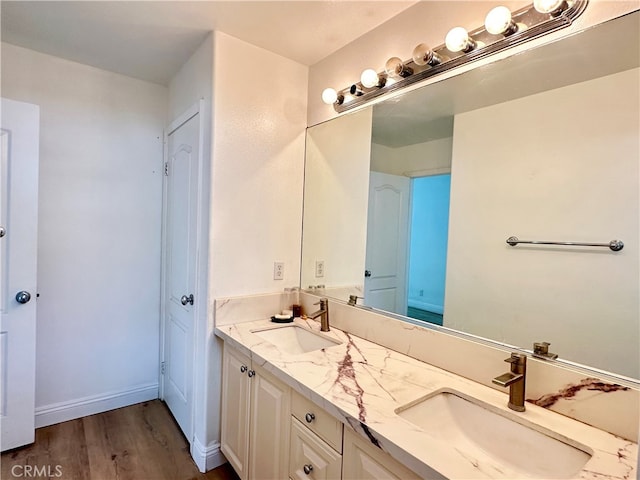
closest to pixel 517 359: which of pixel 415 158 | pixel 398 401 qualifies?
pixel 398 401

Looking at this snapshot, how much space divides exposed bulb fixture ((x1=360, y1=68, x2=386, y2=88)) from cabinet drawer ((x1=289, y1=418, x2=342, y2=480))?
150 cm

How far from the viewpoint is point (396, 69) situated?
1.54 m

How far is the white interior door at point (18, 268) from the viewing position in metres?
1.83

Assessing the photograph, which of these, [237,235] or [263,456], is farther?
[237,235]

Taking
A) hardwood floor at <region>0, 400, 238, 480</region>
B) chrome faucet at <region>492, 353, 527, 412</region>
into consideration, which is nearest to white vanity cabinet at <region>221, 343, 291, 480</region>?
hardwood floor at <region>0, 400, 238, 480</region>

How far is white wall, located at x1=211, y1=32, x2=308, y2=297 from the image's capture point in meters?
1.82

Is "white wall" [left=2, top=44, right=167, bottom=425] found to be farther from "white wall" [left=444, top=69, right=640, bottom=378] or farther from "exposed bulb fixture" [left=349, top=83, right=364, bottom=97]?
"white wall" [left=444, top=69, right=640, bottom=378]

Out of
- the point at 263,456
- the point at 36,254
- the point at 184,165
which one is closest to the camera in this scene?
the point at 263,456

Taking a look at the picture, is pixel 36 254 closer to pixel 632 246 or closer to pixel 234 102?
pixel 234 102

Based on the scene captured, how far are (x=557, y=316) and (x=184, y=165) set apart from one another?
6.67ft

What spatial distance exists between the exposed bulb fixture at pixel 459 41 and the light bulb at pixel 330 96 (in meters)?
0.66

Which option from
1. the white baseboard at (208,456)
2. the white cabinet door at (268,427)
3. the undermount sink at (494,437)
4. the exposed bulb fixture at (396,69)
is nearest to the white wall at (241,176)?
the white baseboard at (208,456)

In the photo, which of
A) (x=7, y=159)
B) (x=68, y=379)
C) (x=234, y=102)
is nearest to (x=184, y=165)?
(x=234, y=102)

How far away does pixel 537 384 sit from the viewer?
1.12m
